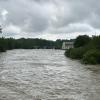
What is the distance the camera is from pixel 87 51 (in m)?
70.1

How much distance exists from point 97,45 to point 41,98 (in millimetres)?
54631

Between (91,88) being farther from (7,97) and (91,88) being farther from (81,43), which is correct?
(81,43)

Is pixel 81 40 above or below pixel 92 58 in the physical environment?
above

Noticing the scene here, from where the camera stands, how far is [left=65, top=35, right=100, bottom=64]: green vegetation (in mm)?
58419

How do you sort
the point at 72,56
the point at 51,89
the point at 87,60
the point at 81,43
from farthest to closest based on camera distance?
the point at 81,43 → the point at 72,56 → the point at 87,60 → the point at 51,89

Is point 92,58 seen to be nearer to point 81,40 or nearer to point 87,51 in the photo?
point 87,51

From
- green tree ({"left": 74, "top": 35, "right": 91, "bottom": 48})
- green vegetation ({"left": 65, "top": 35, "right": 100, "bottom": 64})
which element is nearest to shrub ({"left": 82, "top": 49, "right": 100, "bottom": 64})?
green vegetation ({"left": 65, "top": 35, "right": 100, "bottom": 64})

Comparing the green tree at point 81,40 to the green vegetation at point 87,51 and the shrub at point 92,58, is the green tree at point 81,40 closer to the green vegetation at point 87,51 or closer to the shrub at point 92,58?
the green vegetation at point 87,51

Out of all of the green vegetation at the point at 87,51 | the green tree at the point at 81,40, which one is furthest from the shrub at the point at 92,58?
the green tree at the point at 81,40

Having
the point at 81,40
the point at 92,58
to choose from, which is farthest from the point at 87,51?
the point at 81,40

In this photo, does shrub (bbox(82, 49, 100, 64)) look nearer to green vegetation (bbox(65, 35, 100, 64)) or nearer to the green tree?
green vegetation (bbox(65, 35, 100, 64))

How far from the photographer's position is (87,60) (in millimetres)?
58375

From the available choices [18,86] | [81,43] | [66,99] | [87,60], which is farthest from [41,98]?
[81,43]

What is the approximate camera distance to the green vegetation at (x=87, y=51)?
58.4 meters
